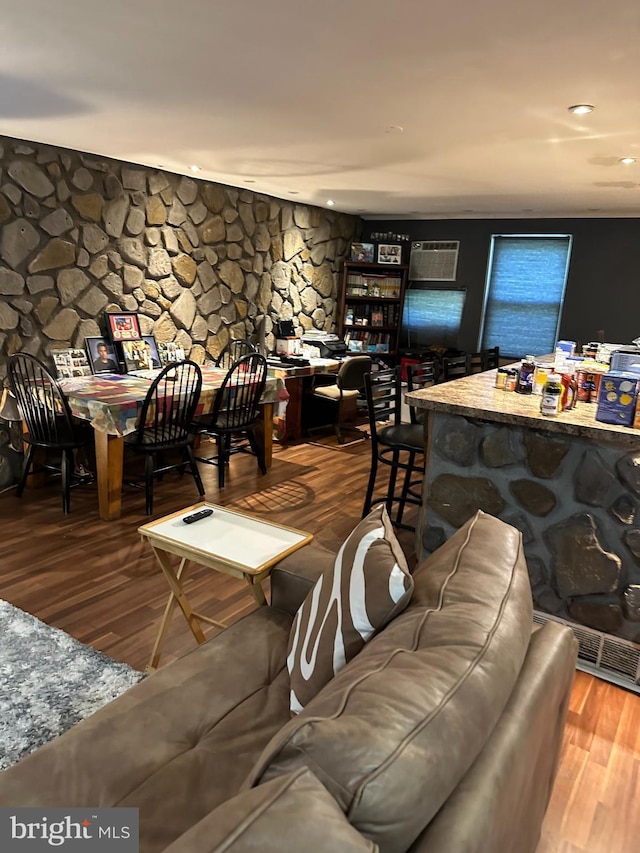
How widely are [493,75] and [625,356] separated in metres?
1.34

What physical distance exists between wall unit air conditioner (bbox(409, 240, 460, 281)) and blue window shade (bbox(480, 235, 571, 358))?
1.45 ft

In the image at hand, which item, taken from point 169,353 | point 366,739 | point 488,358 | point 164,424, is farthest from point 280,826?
point 488,358

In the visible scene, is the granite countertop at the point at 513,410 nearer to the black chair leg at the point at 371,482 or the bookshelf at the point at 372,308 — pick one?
the black chair leg at the point at 371,482

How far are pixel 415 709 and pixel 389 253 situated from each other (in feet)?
20.3

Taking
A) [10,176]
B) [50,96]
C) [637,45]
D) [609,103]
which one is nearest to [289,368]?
[10,176]

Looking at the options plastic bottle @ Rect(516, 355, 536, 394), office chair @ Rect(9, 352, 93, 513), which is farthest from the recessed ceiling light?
office chair @ Rect(9, 352, 93, 513)

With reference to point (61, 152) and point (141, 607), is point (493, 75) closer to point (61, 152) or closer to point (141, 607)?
point (141, 607)

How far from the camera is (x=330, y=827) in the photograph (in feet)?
2.33

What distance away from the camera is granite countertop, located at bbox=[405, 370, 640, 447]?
7.33 ft

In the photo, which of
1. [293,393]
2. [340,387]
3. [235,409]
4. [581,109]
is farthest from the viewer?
[293,393]

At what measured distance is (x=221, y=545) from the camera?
1979mm

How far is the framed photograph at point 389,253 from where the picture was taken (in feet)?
21.6

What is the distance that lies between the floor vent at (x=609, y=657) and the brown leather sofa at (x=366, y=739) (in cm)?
108

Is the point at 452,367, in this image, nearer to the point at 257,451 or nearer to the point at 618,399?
the point at 257,451
